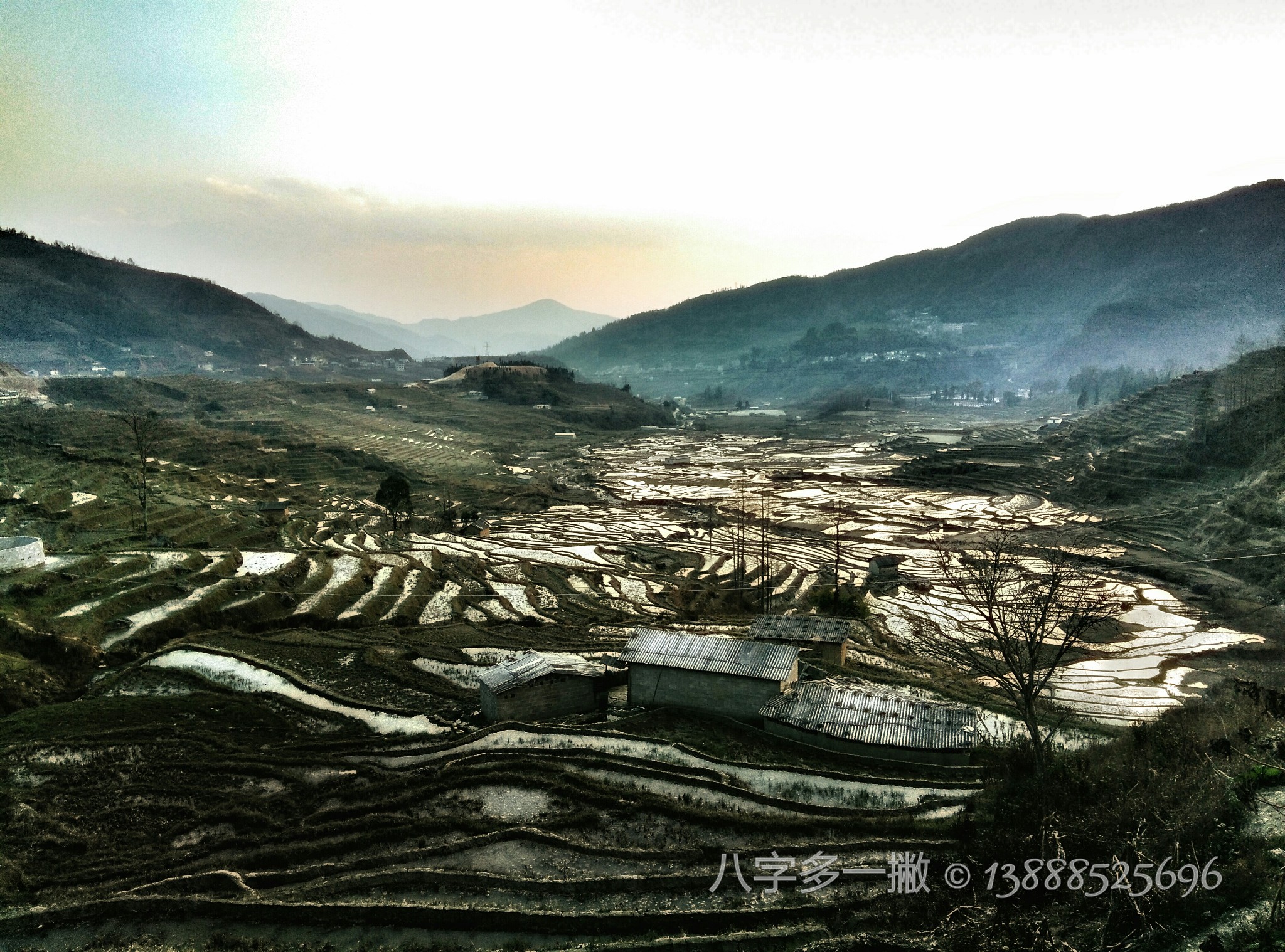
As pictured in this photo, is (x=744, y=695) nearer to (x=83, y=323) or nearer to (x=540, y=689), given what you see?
(x=540, y=689)

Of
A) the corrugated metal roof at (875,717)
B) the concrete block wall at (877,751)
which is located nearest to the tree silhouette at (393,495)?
the corrugated metal roof at (875,717)

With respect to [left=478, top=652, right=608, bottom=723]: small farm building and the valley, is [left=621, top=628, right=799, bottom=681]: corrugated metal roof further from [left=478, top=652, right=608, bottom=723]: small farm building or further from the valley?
[left=478, top=652, right=608, bottom=723]: small farm building

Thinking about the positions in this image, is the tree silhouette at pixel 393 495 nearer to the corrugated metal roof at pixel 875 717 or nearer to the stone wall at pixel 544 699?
the stone wall at pixel 544 699

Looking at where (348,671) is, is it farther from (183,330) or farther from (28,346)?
(183,330)

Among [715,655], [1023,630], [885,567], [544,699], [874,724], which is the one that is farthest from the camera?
[885,567]

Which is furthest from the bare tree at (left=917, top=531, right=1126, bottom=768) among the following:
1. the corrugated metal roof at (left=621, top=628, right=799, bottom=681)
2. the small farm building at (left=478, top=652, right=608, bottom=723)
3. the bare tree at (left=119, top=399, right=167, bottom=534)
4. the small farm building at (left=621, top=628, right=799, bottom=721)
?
the bare tree at (left=119, top=399, right=167, bottom=534)

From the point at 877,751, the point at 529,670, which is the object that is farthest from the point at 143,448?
the point at 877,751
